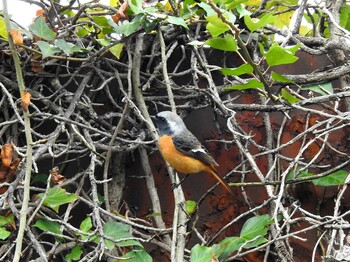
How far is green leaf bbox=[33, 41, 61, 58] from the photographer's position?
1.93m

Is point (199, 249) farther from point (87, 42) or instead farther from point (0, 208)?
point (87, 42)

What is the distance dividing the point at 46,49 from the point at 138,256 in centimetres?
72

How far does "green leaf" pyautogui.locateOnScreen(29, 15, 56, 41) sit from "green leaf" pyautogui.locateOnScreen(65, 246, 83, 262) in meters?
0.69

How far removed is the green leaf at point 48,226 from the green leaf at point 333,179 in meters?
0.84

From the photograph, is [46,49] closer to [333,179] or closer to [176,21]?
[176,21]

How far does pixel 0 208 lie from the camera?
1729 mm

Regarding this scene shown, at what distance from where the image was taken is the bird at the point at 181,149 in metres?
2.09

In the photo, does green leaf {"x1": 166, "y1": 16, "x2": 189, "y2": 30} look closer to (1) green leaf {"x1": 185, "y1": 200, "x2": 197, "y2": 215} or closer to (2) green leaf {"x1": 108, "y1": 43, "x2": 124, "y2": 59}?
(2) green leaf {"x1": 108, "y1": 43, "x2": 124, "y2": 59}

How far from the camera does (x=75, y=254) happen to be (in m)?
Result: 1.87

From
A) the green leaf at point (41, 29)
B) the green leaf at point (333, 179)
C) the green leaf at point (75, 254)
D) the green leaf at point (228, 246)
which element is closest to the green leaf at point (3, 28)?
the green leaf at point (41, 29)

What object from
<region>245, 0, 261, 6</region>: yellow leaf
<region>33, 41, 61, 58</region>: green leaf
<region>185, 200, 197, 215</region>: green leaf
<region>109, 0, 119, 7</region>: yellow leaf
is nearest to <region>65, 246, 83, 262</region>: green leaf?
<region>185, 200, 197, 215</region>: green leaf

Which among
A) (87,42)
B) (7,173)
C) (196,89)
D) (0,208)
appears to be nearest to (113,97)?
(87,42)

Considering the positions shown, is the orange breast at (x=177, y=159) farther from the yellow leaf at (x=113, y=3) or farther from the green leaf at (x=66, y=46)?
the yellow leaf at (x=113, y=3)

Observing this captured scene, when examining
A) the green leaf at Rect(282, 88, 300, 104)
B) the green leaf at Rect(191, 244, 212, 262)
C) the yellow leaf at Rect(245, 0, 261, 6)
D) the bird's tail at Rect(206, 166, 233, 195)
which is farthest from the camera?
the yellow leaf at Rect(245, 0, 261, 6)
